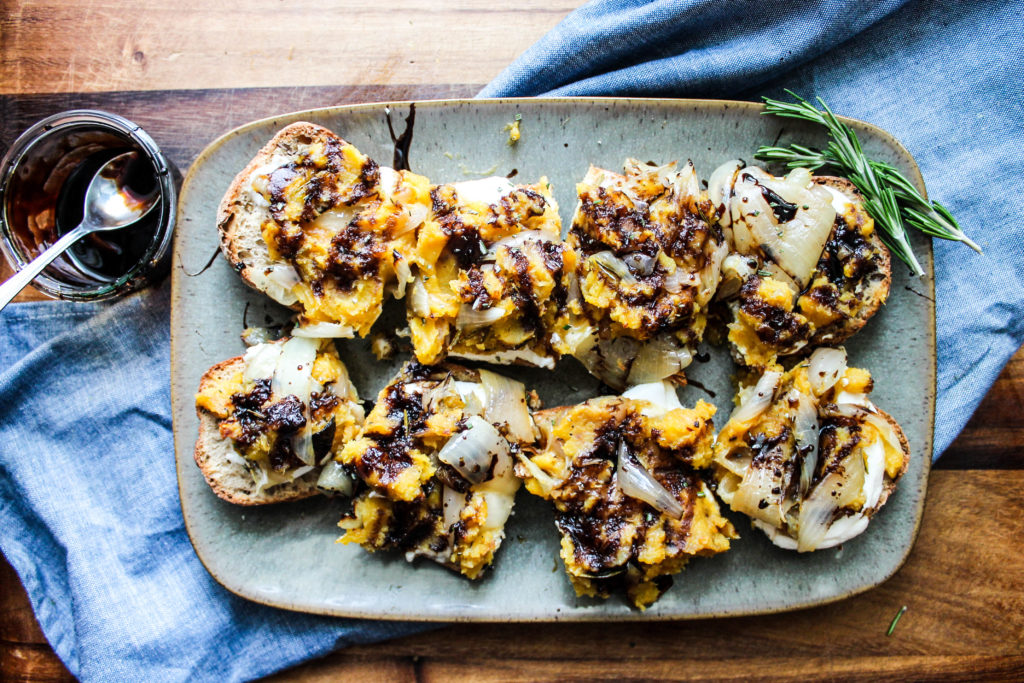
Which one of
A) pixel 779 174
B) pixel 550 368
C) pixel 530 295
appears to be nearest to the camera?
pixel 530 295

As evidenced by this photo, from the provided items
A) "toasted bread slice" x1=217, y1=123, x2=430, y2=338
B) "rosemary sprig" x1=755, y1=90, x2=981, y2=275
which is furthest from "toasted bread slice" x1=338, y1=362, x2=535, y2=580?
"rosemary sprig" x1=755, y1=90, x2=981, y2=275

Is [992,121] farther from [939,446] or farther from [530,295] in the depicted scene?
[530,295]

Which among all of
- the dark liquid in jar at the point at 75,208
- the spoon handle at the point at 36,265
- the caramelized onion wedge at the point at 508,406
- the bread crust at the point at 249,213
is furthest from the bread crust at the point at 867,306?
the spoon handle at the point at 36,265

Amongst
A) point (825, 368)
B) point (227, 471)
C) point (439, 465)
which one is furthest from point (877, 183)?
point (227, 471)

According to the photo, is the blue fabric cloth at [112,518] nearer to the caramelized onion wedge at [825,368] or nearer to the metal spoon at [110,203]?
the metal spoon at [110,203]

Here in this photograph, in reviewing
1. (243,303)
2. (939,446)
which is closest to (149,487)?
(243,303)

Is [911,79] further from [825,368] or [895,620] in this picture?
[895,620]
